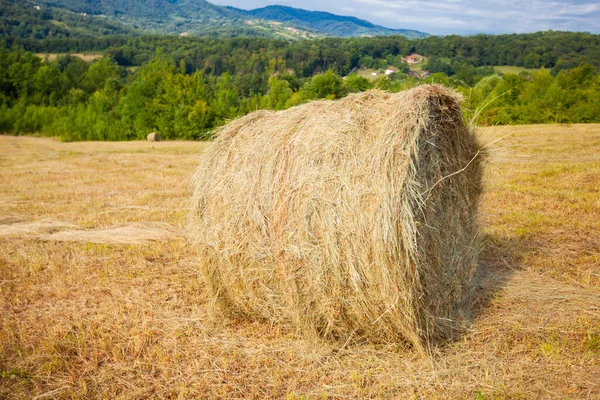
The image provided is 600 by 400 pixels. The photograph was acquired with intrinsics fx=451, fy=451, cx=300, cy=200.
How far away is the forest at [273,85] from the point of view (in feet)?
117

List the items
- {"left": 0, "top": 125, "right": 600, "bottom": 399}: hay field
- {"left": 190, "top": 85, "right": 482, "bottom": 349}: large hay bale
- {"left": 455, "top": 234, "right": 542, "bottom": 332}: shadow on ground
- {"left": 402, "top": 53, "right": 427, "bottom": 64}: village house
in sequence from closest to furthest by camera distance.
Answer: {"left": 0, "top": 125, "right": 600, "bottom": 399}: hay field, {"left": 190, "top": 85, "right": 482, "bottom": 349}: large hay bale, {"left": 455, "top": 234, "right": 542, "bottom": 332}: shadow on ground, {"left": 402, "top": 53, "right": 427, "bottom": 64}: village house

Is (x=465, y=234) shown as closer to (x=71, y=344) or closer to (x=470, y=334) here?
(x=470, y=334)

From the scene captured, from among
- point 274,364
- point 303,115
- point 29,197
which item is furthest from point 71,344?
point 29,197

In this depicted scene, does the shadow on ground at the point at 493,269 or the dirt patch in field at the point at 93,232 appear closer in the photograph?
the shadow on ground at the point at 493,269

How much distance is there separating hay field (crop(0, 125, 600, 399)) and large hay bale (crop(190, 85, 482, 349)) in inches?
14.4

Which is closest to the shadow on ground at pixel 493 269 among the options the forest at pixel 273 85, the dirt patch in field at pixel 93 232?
the forest at pixel 273 85

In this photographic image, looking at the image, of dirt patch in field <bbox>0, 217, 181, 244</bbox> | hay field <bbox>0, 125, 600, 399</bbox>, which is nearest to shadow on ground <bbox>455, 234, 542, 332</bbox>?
hay field <bbox>0, 125, 600, 399</bbox>

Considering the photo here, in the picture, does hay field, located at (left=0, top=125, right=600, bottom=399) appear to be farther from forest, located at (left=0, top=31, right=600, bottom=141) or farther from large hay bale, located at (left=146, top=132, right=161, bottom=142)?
large hay bale, located at (left=146, top=132, right=161, bottom=142)

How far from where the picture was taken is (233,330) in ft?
15.6

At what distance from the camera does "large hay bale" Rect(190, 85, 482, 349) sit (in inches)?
153

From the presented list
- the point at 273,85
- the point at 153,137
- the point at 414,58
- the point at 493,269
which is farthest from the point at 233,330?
the point at 414,58

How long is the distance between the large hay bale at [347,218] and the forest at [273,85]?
0.82 meters

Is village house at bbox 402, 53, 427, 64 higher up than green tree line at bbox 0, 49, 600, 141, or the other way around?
village house at bbox 402, 53, 427, 64

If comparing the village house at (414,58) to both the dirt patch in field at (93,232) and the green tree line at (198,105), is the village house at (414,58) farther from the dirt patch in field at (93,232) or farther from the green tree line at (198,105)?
the dirt patch in field at (93,232)
